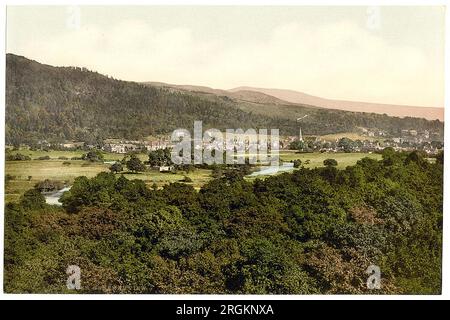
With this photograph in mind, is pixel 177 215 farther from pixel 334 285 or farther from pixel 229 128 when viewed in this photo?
pixel 334 285

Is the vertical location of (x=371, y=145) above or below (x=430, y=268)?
above

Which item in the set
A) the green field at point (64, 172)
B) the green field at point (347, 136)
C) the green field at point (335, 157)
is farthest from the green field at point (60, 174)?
the green field at point (347, 136)

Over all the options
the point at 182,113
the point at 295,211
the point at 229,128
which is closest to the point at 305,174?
the point at 295,211

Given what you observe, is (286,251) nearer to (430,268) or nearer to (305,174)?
(305,174)

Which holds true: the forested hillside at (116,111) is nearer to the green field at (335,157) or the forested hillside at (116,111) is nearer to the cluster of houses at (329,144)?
the cluster of houses at (329,144)

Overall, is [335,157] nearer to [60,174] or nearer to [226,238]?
[226,238]
